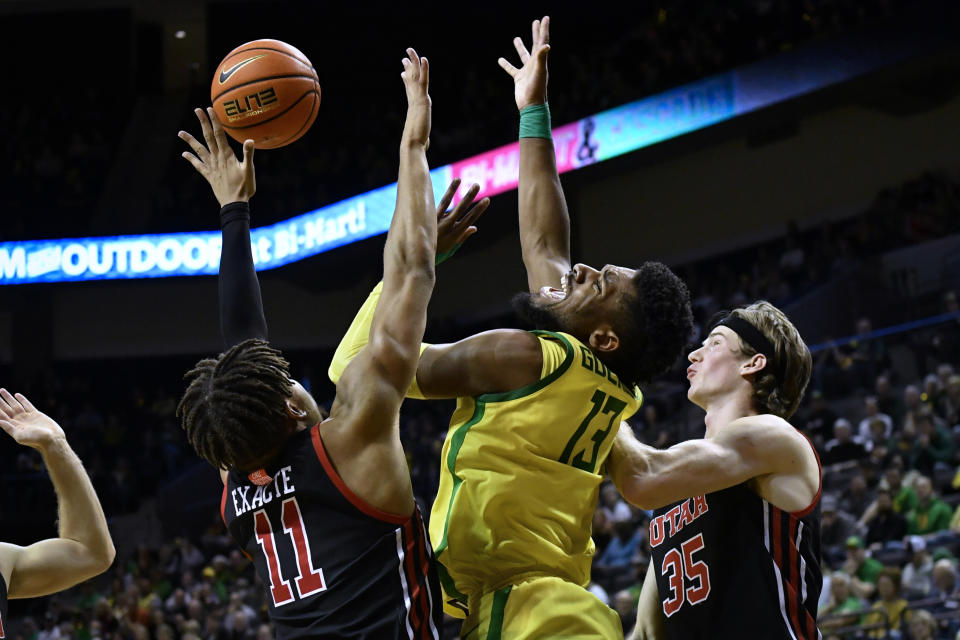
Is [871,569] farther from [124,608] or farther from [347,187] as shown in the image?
[347,187]

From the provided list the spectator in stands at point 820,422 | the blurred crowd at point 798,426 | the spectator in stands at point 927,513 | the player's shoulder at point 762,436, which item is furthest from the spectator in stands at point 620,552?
the player's shoulder at point 762,436

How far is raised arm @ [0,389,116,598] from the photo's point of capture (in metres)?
3.73

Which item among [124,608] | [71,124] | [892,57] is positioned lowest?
[124,608]

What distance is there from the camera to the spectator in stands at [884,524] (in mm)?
9141

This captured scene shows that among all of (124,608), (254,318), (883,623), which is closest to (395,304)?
(254,318)

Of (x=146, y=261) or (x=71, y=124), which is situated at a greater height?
(x=71, y=124)

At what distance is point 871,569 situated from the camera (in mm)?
8625

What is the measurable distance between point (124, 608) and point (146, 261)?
6.78 meters

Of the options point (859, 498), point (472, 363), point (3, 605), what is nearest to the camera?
point (472, 363)

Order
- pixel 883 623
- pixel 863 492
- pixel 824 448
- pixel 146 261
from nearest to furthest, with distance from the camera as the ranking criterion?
1. pixel 883 623
2. pixel 863 492
3. pixel 824 448
4. pixel 146 261

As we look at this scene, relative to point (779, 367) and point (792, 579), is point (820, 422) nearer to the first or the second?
point (779, 367)

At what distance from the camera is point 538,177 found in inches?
166

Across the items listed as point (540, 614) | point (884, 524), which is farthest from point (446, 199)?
point (884, 524)

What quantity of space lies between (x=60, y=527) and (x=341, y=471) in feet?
4.82
